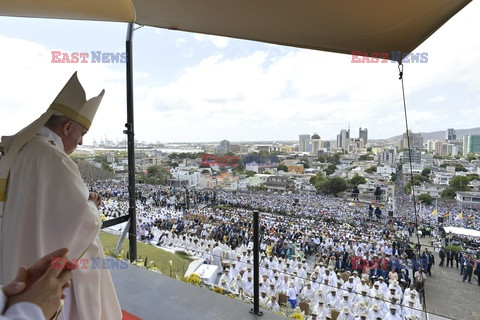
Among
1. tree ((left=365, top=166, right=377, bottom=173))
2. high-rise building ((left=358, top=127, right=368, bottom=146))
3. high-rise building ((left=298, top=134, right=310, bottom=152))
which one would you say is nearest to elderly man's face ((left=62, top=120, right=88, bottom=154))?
high-rise building ((left=298, top=134, right=310, bottom=152))

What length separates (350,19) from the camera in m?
1.59

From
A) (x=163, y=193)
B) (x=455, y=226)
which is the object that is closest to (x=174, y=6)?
(x=163, y=193)

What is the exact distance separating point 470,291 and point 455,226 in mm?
6532

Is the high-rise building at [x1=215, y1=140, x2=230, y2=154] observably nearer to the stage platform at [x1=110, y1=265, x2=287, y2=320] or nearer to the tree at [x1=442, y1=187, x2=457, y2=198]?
the stage platform at [x1=110, y1=265, x2=287, y2=320]

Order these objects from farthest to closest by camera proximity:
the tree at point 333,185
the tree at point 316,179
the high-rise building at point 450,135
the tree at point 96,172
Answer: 1. the tree at point 333,185
2. the tree at point 316,179
3. the high-rise building at point 450,135
4. the tree at point 96,172

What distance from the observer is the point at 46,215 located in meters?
1.05

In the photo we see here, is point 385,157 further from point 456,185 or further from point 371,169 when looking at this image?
point 456,185

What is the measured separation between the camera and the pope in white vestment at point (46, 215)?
3.44 feet

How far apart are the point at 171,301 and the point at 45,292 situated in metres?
1.63

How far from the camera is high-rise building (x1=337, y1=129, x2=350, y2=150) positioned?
835 centimetres

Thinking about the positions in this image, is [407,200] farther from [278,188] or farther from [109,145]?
[109,145]

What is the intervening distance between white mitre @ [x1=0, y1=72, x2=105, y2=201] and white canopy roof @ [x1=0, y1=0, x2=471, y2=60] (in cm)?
93

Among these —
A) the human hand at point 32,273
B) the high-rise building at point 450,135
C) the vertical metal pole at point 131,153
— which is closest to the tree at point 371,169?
the high-rise building at point 450,135

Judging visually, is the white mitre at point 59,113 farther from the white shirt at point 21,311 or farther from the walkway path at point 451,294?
the walkway path at point 451,294
